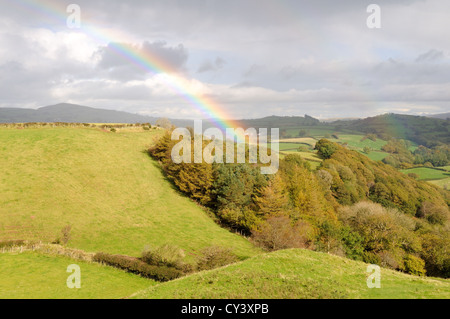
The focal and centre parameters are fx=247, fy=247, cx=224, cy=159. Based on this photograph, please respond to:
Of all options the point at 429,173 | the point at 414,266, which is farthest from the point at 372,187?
the point at 429,173

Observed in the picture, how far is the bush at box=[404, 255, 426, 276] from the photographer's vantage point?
151 feet

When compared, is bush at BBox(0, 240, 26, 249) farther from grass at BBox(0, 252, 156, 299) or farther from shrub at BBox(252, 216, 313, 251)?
shrub at BBox(252, 216, 313, 251)

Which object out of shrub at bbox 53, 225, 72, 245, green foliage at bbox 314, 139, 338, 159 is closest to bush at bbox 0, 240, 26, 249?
shrub at bbox 53, 225, 72, 245

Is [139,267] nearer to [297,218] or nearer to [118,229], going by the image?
[118,229]

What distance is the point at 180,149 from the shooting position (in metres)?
67.5

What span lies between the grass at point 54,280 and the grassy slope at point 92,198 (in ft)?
22.7

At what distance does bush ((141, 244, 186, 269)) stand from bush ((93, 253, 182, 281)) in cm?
→ 93

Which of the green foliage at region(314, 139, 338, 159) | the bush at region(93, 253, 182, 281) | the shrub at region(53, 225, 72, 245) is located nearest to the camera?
the bush at region(93, 253, 182, 281)

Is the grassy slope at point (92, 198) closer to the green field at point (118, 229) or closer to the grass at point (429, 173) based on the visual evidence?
the green field at point (118, 229)

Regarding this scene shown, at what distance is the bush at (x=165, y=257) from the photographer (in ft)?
97.8

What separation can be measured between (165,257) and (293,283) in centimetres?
1750

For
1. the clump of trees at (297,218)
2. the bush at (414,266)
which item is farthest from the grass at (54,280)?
the bush at (414,266)

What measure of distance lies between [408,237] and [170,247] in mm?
50821
